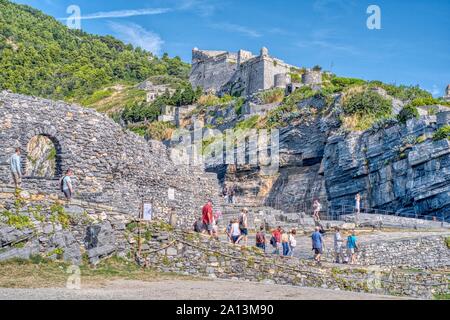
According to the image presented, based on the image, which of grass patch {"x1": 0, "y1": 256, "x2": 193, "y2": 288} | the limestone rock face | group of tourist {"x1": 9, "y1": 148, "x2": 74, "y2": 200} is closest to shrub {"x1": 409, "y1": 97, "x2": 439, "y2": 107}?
the limestone rock face

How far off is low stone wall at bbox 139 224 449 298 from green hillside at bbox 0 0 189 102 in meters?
80.5

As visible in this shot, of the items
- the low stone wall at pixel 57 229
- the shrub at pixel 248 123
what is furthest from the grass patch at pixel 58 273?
the shrub at pixel 248 123

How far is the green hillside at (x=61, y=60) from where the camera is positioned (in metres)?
101

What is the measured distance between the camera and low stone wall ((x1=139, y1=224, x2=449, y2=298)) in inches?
595

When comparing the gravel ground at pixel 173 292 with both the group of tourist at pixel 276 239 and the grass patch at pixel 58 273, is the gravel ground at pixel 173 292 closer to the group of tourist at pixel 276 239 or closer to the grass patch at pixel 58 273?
the grass patch at pixel 58 273

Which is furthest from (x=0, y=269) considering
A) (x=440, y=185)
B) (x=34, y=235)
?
(x=440, y=185)

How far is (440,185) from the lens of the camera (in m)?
29.2

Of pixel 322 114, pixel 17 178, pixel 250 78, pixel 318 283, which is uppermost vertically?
pixel 250 78

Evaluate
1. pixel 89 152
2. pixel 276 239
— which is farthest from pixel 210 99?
pixel 276 239

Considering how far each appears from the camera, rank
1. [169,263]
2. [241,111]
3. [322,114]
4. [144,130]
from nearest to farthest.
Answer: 1. [169,263]
2. [322,114]
3. [241,111]
4. [144,130]

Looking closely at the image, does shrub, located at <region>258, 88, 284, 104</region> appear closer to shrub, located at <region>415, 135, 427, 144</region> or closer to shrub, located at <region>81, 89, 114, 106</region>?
shrub, located at <region>415, 135, 427, 144</region>

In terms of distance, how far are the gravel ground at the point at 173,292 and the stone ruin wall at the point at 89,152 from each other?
6.47m
